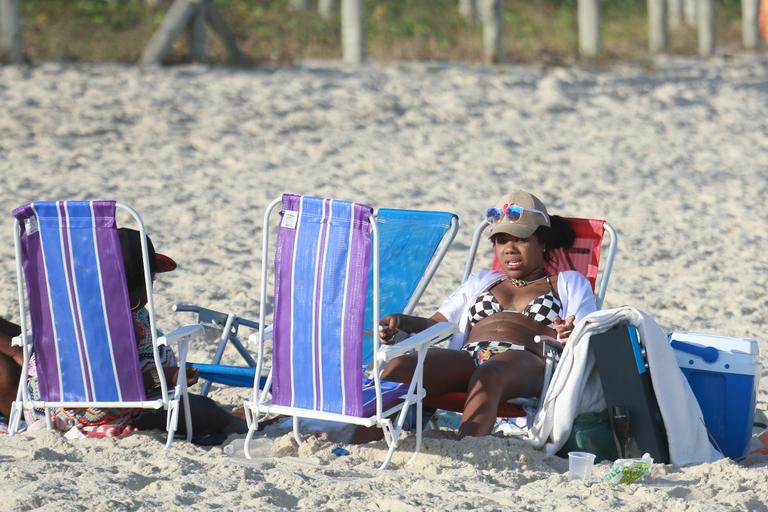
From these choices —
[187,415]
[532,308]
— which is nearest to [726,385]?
[532,308]

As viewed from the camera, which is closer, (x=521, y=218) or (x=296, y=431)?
(x=296, y=431)

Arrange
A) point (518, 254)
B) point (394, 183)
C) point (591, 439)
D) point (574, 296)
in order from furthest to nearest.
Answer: point (394, 183) < point (518, 254) < point (574, 296) < point (591, 439)

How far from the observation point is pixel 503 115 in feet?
37.5

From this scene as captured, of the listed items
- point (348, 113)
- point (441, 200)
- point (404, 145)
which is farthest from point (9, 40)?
point (441, 200)

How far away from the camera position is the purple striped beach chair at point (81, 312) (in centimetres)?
398

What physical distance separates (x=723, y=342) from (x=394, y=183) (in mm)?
4928

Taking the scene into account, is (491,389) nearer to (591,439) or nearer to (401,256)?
(591,439)

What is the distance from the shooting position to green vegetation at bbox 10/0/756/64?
1397 cm

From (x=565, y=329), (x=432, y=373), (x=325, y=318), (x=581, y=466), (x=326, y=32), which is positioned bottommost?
(x=581, y=466)

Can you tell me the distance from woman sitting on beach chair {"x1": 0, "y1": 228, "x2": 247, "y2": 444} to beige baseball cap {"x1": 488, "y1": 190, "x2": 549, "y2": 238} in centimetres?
117

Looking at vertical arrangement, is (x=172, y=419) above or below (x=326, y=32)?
below

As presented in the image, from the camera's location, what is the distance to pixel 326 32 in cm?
1728

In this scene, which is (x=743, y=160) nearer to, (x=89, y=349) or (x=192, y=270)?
(x=192, y=270)

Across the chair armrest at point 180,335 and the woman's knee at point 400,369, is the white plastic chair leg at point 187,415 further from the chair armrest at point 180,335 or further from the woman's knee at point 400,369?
the woman's knee at point 400,369
